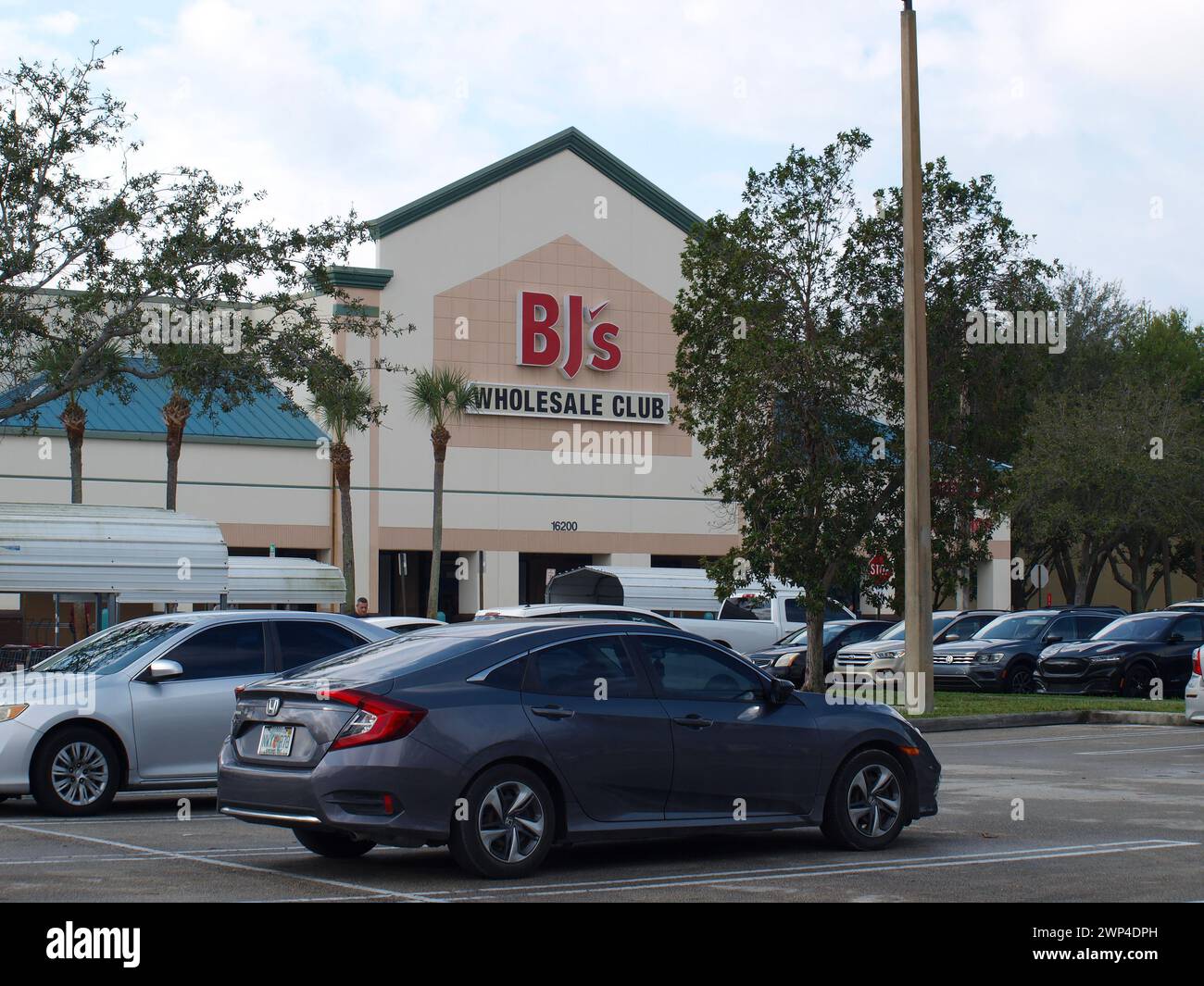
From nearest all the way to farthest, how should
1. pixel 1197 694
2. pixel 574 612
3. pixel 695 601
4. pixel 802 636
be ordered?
1. pixel 574 612
2. pixel 1197 694
3. pixel 802 636
4. pixel 695 601

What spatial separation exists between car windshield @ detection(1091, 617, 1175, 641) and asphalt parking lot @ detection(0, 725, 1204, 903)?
14.4 meters

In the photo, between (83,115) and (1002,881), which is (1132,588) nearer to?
(83,115)

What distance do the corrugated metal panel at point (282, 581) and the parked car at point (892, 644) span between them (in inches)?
483

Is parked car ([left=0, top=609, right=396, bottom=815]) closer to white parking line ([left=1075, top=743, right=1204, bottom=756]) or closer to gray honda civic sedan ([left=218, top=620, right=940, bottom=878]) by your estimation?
gray honda civic sedan ([left=218, top=620, right=940, bottom=878])

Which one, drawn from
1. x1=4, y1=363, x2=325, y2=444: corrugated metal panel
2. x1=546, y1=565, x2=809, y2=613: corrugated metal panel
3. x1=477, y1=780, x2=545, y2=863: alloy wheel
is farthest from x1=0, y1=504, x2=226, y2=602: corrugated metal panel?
x1=477, y1=780, x2=545, y2=863: alloy wheel

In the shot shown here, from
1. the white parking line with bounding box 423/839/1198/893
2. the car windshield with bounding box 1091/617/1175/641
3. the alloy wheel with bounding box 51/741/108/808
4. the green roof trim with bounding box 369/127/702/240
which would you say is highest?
the green roof trim with bounding box 369/127/702/240

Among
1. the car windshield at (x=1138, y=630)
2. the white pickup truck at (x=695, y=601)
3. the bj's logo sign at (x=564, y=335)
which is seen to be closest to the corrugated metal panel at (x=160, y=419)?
the bj's logo sign at (x=564, y=335)

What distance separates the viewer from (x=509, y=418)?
4803 cm

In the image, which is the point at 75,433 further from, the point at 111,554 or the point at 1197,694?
the point at 1197,694

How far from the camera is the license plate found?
9016 mm

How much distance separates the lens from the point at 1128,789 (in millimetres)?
13844

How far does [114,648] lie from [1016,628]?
20479 mm

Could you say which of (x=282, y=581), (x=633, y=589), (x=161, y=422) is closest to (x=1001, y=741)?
Answer: (x=633, y=589)

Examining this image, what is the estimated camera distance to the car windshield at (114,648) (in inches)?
506
